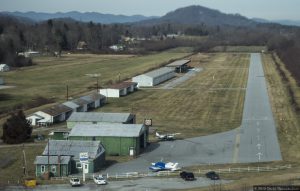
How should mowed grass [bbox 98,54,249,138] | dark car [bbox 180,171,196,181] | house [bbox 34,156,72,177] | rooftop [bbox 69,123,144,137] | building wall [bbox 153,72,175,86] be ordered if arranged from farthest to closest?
building wall [bbox 153,72,175,86] → mowed grass [bbox 98,54,249,138] → rooftop [bbox 69,123,144,137] → house [bbox 34,156,72,177] → dark car [bbox 180,171,196,181]

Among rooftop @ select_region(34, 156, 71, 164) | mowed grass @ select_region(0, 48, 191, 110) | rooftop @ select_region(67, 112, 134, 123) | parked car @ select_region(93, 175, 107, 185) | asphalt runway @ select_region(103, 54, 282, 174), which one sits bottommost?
mowed grass @ select_region(0, 48, 191, 110)

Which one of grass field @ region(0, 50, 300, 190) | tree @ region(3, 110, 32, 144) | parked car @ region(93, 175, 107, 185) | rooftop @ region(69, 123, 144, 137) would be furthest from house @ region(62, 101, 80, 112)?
parked car @ region(93, 175, 107, 185)

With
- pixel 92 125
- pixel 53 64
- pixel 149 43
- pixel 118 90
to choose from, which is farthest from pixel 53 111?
pixel 149 43

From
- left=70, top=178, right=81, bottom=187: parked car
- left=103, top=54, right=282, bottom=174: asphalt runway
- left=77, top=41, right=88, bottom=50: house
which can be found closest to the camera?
left=70, top=178, right=81, bottom=187: parked car

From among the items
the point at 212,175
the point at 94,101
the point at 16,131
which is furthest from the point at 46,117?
the point at 212,175

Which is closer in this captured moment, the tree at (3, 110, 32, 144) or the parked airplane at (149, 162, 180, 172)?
the parked airplane at (149, 162, 180, 172)

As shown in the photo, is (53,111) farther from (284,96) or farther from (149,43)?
(149,43)

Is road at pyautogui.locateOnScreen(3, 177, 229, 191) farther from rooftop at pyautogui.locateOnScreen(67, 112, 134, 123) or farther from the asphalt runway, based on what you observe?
rooftop at pyautogui.locateOnScreen(67, 112, 134, 123)

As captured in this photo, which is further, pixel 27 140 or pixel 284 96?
pixel 284 96
